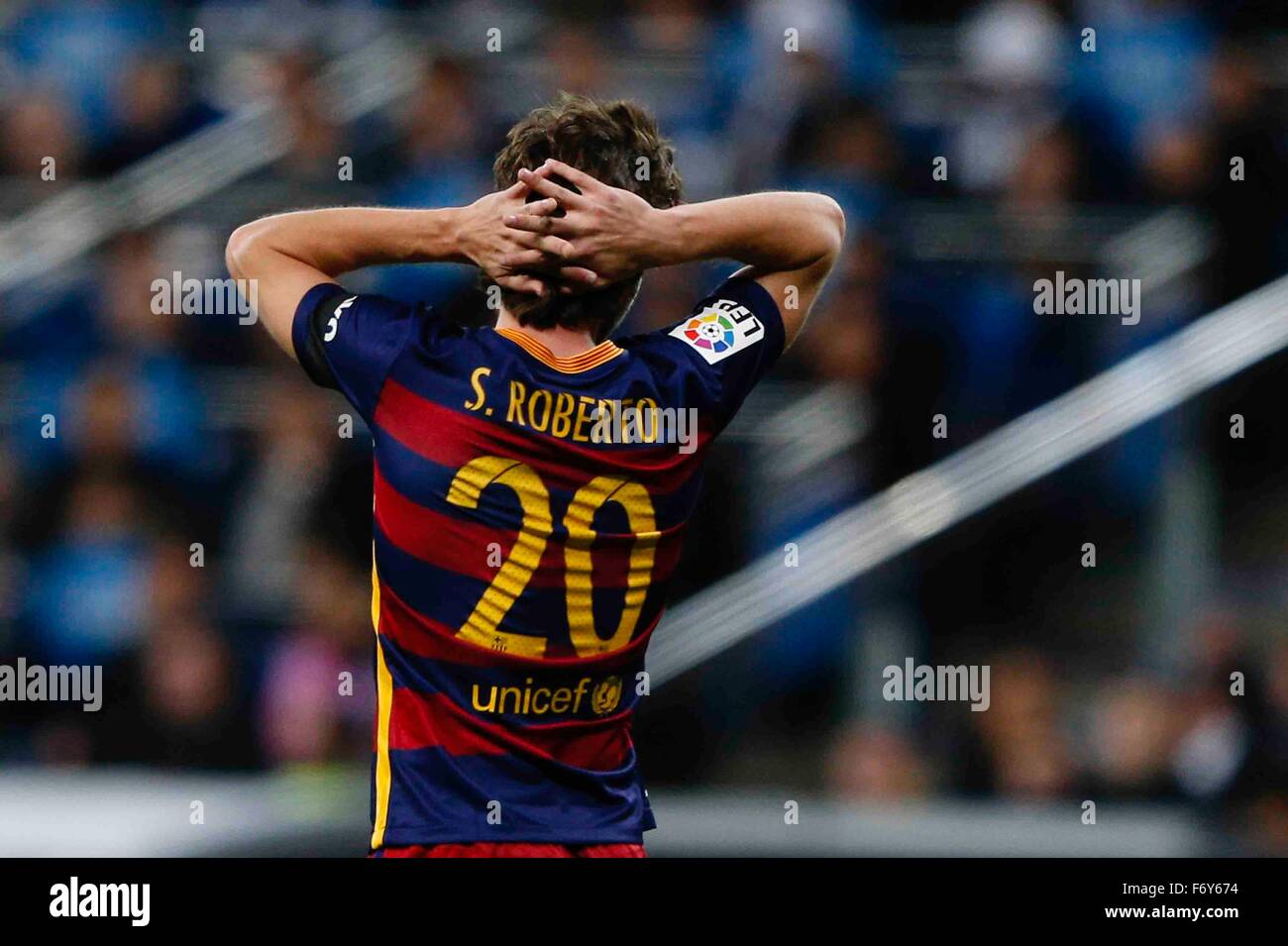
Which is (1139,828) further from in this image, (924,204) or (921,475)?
(924,204)

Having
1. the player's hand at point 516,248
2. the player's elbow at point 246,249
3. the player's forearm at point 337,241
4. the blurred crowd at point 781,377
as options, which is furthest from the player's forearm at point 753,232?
the blurred crowd at point 781,377

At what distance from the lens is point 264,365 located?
6094 millimetres

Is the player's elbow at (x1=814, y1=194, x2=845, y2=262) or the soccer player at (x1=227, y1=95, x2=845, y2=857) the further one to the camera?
the player's elbow at (x1=814, y1=194, x2=845, y2=262)

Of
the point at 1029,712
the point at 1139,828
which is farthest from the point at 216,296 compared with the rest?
the point at 1139,828

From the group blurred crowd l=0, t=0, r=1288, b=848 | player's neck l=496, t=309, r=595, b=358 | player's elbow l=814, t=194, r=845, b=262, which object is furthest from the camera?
blurred crowd l=0, t=0, r=1288, b=848

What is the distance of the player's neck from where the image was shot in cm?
271

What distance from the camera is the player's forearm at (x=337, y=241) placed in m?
2.71

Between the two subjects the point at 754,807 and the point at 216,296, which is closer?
the point at 754,807

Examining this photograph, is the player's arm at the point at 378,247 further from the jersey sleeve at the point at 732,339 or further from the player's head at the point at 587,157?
the jersey sleeve at the point at 732,339

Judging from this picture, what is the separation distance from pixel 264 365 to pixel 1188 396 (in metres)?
3.18

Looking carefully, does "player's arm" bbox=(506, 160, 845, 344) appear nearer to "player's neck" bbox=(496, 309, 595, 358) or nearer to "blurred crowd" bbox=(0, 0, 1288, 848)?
"player's neck" bbox=(496, 309, 595, 358)

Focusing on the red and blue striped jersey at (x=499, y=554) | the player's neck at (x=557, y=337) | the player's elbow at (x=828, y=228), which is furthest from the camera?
the player's elbow at (x=828, y=228)

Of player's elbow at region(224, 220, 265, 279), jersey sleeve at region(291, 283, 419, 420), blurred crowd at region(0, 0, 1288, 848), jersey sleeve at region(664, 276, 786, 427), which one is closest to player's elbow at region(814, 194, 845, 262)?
jersey sleeve at region(664, 276, 786, 427)

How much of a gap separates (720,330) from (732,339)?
24mm
